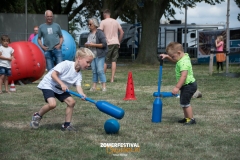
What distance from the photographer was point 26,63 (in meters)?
13.6

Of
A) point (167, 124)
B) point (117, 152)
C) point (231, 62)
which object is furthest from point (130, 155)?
point (231, 62)

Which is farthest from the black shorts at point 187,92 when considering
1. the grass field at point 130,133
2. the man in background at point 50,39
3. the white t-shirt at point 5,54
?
the white t-shirt at point 5,54

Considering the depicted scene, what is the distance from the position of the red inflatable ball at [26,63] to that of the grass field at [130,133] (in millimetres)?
3073

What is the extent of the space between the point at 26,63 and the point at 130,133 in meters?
7.61

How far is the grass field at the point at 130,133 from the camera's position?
536 cm

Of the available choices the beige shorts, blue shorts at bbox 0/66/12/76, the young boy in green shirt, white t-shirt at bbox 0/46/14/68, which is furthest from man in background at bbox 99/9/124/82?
the young boy in green shirt

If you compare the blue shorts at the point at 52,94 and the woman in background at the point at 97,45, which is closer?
the blue shorts at the point at 52,94

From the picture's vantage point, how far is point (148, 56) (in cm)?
2628

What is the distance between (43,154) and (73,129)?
144cm

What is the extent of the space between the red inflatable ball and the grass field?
307cm

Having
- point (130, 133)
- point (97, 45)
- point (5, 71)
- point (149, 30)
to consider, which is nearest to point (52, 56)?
point (5, 71)

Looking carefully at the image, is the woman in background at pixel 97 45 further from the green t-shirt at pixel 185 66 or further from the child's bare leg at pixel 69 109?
the child's bare leg at pixel 69 109

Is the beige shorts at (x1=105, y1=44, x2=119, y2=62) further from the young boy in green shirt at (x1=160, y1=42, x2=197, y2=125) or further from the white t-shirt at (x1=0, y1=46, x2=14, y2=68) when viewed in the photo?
the young boy in green shirt at (x1=160, y1=42, x2=197, y2=125)

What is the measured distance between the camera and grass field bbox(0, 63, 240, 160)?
536cm
